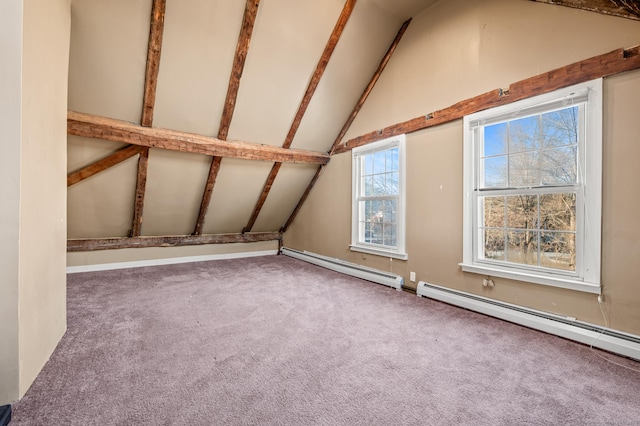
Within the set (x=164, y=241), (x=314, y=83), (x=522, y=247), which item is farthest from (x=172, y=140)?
(x=522, y=247)

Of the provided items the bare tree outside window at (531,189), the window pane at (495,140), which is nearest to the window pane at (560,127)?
the bare tree outside window at (531,189)

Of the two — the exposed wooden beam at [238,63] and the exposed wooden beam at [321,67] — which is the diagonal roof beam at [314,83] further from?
the exposed wooden beam at [238,63]

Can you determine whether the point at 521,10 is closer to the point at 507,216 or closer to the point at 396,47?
the point at 396,47

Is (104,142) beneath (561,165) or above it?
above

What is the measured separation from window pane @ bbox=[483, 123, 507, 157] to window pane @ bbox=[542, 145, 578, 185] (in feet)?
1.22

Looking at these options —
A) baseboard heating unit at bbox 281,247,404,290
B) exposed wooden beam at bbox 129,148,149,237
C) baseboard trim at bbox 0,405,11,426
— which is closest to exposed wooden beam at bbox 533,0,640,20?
baseboard heating unit at bbox 281,247,404,290

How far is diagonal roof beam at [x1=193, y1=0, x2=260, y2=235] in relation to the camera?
2914 mm

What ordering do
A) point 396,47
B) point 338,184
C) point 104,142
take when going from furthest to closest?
point 338,184 → point 396,47 → point 104,142

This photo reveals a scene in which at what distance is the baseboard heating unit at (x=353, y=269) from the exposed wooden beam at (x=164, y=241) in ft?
3.15

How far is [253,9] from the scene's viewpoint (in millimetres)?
2873

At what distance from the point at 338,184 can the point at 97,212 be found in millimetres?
3796

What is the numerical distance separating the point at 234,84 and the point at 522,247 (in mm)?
3629

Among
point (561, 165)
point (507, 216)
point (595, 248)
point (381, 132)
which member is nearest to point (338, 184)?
point (381, 132)

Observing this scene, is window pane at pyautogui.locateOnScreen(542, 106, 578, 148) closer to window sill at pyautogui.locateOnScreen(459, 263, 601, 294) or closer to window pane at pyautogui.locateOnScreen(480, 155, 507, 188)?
window pane at pyautogui.locateOnScreen(480, 155, 507, 188)
